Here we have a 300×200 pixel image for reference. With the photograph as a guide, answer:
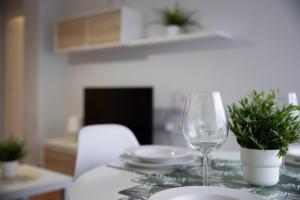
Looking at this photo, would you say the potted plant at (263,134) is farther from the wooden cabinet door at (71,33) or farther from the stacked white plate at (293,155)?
the wooden cabinet door at (71,33)

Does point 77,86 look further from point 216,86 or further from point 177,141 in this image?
point 216,86

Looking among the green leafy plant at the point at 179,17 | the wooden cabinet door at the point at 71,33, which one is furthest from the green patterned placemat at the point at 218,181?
the wooden cabinet door at the point at 71,33

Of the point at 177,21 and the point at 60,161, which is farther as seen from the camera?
the point at 60,161

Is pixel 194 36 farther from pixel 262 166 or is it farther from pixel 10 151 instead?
pixel 262 166

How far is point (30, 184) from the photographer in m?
1.95

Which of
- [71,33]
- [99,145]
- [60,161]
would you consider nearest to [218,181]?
[99,145]

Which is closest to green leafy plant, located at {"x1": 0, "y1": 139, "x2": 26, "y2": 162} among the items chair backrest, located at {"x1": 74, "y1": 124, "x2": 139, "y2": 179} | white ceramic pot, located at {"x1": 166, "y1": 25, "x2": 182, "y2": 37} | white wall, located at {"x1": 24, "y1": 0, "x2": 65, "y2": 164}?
chair backrest, located at {"x1": 74, "y1": 124, "x2": 139, "y2": 179}

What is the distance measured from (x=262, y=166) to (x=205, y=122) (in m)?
0.21

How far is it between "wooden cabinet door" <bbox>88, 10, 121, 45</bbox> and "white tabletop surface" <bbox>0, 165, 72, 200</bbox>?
5.05 ft

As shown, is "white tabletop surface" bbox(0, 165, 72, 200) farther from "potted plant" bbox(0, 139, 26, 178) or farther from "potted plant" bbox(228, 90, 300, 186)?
"potted plant" bbox(228, 90, 300, 186)

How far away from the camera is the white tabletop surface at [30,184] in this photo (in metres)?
1.85

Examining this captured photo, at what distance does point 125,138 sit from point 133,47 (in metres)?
1.93

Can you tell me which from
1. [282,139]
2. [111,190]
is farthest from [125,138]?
[282,139]

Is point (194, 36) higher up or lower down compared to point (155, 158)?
higher up
